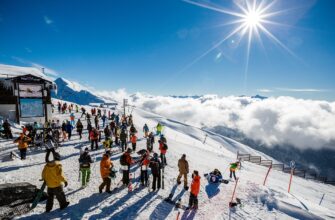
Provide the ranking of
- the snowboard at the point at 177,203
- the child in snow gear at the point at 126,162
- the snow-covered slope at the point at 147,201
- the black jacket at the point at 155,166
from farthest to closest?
the black jacket at the point at 155,166
the child in snow gear at the point at 126,162
the snowboard at the point at 177,203
the snow-covered slope at the point at 147,201

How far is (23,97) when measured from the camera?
2891 cm

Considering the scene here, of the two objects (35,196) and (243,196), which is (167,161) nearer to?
(243,196)

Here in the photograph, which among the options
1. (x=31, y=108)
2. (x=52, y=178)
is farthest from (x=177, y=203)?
(x=31, y=108)

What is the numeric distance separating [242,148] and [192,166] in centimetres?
11955

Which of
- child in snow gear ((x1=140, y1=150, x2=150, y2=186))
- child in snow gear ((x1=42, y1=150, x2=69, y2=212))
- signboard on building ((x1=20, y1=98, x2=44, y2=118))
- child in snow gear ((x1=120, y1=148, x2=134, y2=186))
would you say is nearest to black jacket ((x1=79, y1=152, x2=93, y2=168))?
child in snow gear ((x1=120, y1=148, x2=134, y2=186))

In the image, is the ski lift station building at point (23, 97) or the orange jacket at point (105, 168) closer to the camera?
the orange jacket at point (105, 168)

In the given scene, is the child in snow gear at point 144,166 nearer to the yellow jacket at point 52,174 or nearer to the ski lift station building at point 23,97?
the yellow jacket at point 52,174

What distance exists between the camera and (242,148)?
129 meters

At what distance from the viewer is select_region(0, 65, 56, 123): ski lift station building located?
28328 millimetres

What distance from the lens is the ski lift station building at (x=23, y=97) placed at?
92.9ft

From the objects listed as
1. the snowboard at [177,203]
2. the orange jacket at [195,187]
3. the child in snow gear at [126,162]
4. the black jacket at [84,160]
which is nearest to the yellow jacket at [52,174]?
the black jacket at [84,160]

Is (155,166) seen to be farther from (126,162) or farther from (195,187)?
(195,187)

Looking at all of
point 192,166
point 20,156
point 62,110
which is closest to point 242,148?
point 62,110

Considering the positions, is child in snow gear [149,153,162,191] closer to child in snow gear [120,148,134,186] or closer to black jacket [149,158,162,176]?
black jacket [149,158,162,176]
